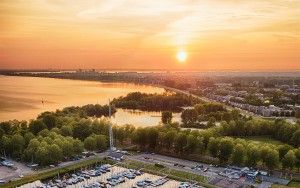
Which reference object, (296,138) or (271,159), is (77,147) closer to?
(271,159)

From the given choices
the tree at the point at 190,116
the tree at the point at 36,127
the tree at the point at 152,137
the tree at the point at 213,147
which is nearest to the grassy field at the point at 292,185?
the tree at the point at 213,147

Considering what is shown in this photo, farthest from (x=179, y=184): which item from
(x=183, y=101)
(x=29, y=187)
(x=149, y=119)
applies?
(x=183, y=101)

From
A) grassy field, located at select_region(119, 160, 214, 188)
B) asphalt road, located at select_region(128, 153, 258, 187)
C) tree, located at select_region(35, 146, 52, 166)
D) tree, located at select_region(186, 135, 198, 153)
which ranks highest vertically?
tree, located at select_region(186, 135, 198, 153)

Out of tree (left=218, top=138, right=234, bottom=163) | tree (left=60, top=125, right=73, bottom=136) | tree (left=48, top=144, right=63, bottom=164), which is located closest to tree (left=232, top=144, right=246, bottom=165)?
tree (left=218, top=138, right=234, bottom=163)

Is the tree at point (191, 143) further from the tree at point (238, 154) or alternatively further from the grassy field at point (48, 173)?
the grassy field at point (48, 173)

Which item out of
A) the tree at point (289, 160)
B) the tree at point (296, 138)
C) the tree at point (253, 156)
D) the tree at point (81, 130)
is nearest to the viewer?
the tree at point (289, 160)

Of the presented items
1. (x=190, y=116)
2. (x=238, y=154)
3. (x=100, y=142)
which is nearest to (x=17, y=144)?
(x=100, y=142)

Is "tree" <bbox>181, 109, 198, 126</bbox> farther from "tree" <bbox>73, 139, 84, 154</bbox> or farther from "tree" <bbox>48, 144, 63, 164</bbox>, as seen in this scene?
"tree" <bbox>48, 144, 63, 164</bbox>
